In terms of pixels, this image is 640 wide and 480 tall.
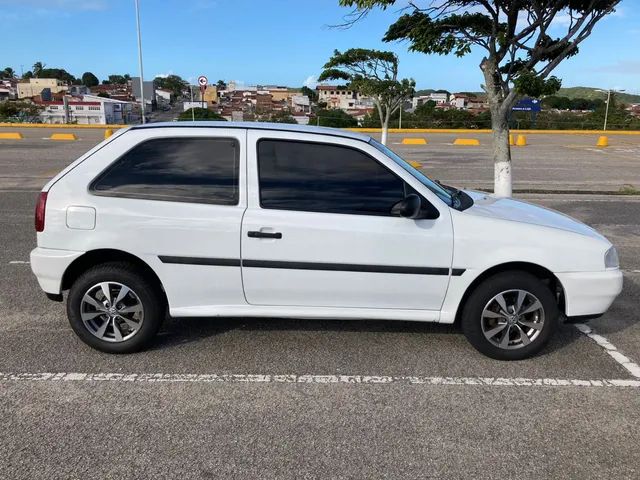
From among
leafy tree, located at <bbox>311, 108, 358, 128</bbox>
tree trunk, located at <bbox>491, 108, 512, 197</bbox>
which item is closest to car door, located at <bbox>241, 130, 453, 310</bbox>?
tree trunk, located at <bbox>491, 108, 512, 197</bbox>

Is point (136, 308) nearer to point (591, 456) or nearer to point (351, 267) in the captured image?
point (351, 267)

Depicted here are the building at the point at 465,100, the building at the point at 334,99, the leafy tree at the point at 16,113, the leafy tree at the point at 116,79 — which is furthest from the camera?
the leafy tree at the point at 116,79

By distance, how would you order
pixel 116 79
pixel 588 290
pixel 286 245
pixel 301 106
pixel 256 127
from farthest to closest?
1. pixel 116 79
2. pixel 301 106
3. pixel 256 127
4. pixel 588 290
5. pixel 286 245

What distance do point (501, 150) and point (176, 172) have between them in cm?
564

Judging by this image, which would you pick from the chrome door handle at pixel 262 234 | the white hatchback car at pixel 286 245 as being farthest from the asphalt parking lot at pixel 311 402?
the chrome door handle at pixel 262 234

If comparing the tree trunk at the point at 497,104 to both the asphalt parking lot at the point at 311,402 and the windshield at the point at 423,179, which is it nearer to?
the asphalt parking lot at the point at 311,402

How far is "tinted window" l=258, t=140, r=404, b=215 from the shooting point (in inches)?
148

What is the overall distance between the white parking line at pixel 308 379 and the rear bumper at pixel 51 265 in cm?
64

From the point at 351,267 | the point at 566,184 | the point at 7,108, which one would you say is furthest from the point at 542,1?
the point at 7,108

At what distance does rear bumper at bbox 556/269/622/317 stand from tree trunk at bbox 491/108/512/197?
13.1 feet

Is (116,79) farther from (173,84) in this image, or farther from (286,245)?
(286,245)

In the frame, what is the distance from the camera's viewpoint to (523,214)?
4070 mm

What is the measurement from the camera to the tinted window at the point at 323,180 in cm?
375

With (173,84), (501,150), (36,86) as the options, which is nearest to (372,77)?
(501,150)
